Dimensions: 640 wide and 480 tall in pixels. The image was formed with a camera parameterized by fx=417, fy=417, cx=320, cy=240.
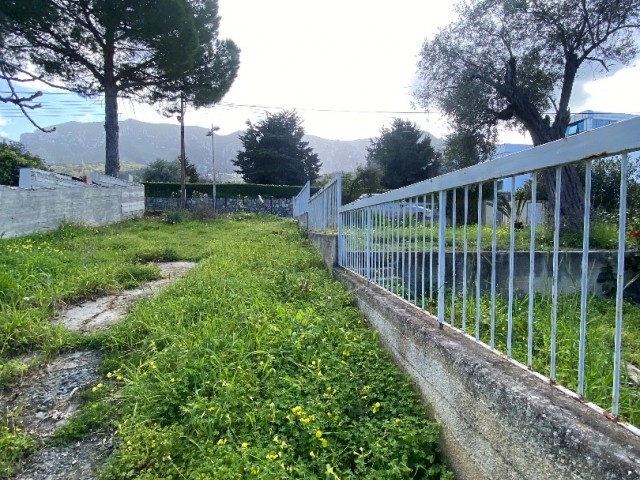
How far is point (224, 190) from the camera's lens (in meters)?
26.1

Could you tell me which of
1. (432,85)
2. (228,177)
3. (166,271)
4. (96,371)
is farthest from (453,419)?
(228,177)

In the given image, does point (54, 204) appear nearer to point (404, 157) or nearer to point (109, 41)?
point (109, 41)

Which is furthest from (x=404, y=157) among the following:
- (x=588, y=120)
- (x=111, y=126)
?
(x=111, y=126)

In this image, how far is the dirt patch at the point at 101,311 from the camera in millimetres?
3438

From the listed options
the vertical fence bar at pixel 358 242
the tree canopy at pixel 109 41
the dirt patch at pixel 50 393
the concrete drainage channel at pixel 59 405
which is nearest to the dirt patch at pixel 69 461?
the concrete drainage channel at pixel 59 405

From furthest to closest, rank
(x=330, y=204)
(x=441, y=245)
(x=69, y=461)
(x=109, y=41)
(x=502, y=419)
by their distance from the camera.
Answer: (x=109, y=41) < (x=330, y=204) < (x=441, y=245) < (x=69, y=461) < (x=502, y=419)

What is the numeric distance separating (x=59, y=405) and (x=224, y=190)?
24483mm

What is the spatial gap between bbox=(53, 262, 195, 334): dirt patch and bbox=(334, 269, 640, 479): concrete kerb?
2.62 meters

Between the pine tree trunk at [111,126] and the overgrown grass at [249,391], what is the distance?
15.4 m

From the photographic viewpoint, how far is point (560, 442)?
1.10 metres

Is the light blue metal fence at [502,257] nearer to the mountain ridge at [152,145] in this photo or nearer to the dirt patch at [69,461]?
the dirt patch at [69,461]

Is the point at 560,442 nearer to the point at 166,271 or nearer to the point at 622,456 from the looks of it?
the point at 622,456

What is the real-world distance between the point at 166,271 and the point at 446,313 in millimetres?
4518


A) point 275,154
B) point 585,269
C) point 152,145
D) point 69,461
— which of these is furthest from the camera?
point 152,145
